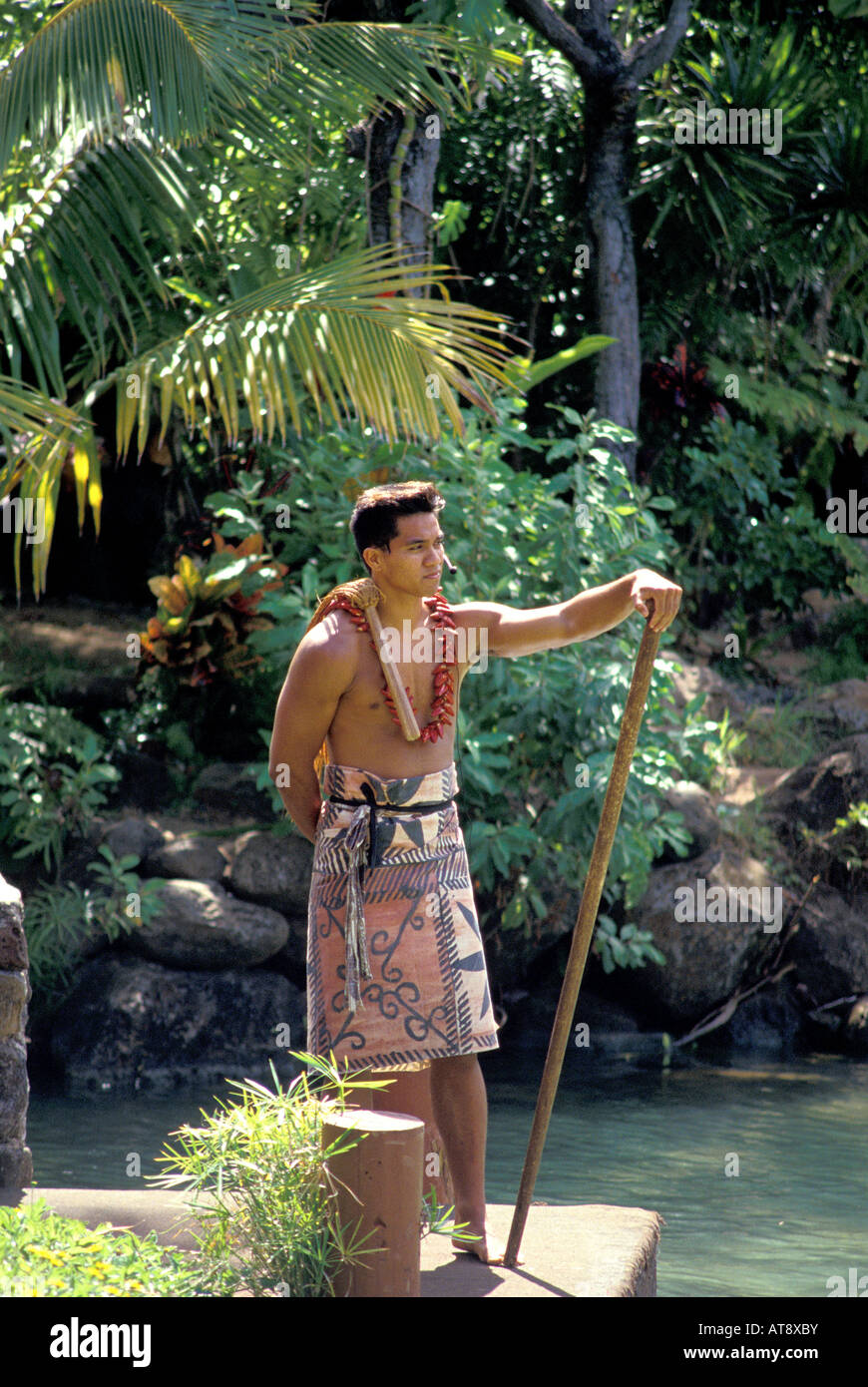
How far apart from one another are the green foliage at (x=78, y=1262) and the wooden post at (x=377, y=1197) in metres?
0.36

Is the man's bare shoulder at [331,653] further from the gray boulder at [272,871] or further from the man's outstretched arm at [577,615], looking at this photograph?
the gray boulder at [272,871]

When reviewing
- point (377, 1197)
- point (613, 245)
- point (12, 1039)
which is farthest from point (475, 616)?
point (613, 245)

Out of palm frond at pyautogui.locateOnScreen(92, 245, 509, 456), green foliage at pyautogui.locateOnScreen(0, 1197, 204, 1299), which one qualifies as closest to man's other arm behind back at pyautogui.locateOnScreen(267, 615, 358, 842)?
green foliage at pyautogui.locateOnScreen(0, 1197, 204, 1299)

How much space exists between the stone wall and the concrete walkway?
0.09 m

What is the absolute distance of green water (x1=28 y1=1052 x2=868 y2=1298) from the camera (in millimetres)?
5258

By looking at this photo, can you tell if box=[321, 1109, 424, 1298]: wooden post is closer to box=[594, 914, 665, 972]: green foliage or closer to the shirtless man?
the shirtless man

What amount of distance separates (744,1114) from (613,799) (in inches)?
159

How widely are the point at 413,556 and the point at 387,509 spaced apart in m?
0.13

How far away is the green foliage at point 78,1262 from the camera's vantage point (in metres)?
2.89

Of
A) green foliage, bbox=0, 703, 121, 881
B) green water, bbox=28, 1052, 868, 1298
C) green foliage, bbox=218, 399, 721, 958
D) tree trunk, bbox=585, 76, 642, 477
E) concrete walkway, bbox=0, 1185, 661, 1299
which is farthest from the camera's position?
tree trunk, bbox=585, 76, 642, 477

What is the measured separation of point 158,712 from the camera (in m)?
8.74

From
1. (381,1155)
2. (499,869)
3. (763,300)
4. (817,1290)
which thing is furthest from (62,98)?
(763,300)

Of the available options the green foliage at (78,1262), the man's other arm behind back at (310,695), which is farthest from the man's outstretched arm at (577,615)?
the green foliage at (78,1262)

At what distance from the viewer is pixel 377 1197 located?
306cm
